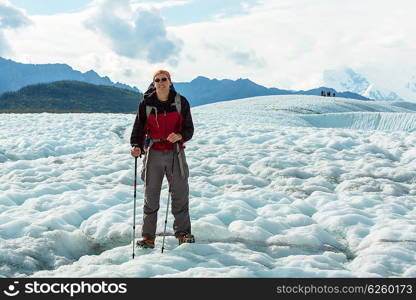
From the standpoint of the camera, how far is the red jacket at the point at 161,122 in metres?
6.50

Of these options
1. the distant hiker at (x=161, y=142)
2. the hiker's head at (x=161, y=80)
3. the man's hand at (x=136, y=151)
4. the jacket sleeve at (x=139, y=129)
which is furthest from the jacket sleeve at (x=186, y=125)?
the man's hand at (x=136, y=151)

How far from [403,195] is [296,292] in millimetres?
6627

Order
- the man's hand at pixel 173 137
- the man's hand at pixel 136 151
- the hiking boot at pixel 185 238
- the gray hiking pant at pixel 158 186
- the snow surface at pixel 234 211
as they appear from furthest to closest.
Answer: the hiking boot at pixel 185 238 < the gray hiking pant at pixel 158 186 < the man's hand at pixel 136 151 < the man's hand at pixel 173 137 < the snow surface at pixel 234 211

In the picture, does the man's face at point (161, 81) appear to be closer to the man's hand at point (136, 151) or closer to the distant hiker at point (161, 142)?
the distant hiker at point (161, 142)

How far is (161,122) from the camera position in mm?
6516

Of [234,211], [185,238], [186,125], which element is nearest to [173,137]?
[186,125]

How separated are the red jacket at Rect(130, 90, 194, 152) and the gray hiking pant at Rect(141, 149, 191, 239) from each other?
17cm

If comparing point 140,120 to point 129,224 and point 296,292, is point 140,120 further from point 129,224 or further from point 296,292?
point 296,292

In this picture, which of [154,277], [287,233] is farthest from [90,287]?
[287,233]

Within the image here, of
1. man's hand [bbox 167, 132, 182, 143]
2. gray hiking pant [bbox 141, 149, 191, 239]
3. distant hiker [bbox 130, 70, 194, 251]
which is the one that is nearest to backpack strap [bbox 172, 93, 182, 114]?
distant hiker [bbox 130, 70, 194, 251]

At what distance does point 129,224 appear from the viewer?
7.59m

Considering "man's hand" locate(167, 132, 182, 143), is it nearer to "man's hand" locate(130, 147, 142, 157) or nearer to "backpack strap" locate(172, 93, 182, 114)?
"backpack strap" locate(172, 93, 182, 114)

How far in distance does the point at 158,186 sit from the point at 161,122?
1.02 metres

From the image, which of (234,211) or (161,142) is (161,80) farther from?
(234,211)
